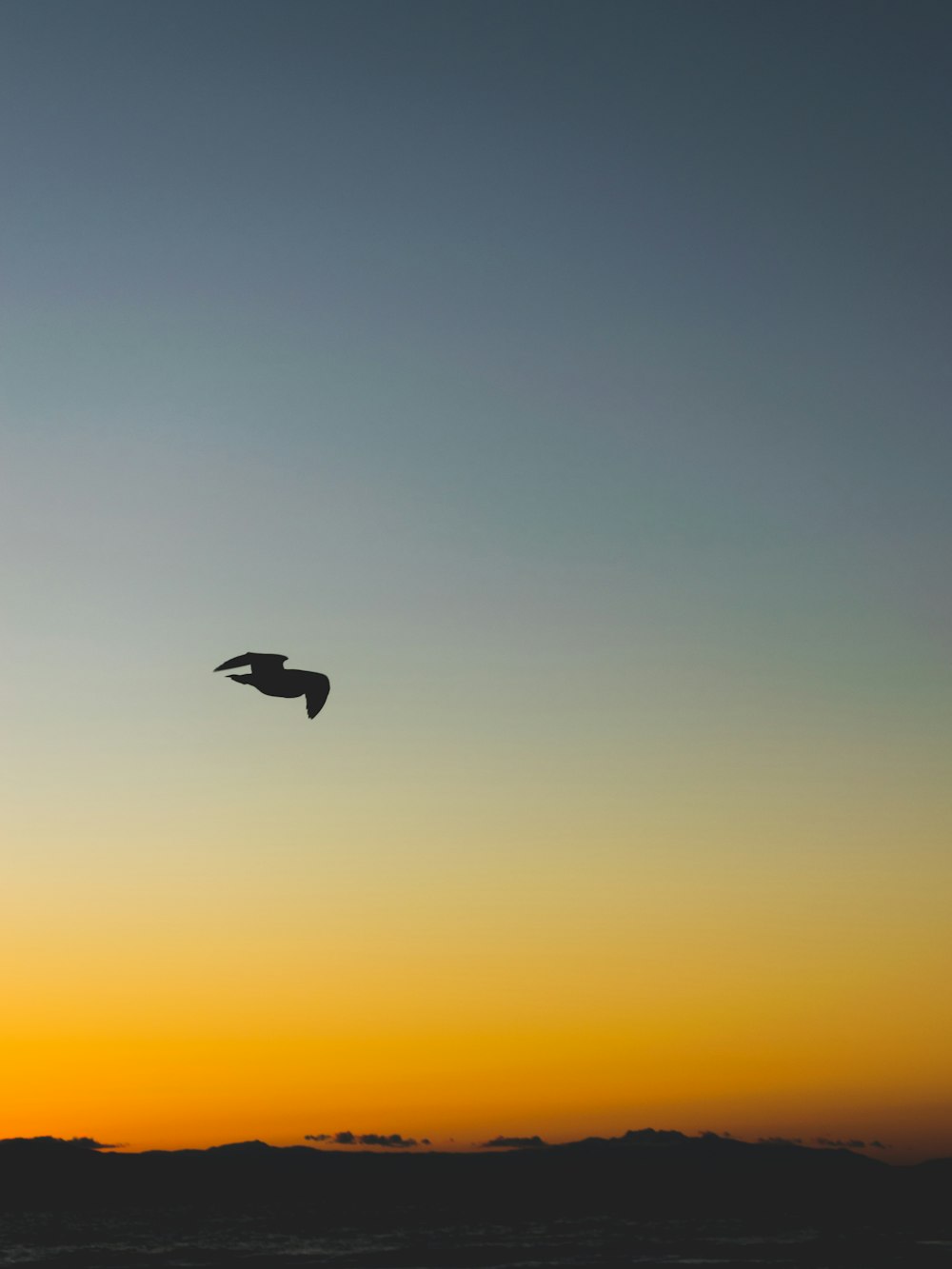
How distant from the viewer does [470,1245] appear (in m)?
82.4

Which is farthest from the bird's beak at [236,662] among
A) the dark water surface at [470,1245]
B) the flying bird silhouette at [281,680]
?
A: the dark water surface at [470,1245]

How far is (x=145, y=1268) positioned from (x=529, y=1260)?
22297 mm

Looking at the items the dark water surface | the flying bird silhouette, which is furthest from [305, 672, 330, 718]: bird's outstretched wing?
the dark water surface

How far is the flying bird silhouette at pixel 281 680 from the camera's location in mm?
15992

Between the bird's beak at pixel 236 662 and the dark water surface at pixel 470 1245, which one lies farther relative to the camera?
the dark water surface at pixel 470 1245

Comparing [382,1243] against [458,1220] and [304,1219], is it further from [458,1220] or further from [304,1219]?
[304,1219]

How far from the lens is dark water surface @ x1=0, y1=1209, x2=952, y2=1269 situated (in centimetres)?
6638

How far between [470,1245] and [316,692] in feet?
252

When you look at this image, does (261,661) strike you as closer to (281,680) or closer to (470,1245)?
(281,680)

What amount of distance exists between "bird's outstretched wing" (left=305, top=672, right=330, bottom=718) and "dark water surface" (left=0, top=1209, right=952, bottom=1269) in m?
53.8

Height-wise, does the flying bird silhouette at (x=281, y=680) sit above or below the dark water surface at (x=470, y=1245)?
above

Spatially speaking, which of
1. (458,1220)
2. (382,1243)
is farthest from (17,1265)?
(458,1220)

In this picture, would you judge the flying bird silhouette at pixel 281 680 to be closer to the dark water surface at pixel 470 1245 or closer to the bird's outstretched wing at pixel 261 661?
the bird's outstretched wing at pixel 261 661

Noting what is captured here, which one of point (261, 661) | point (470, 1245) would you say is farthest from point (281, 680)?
point (470, 1245)
